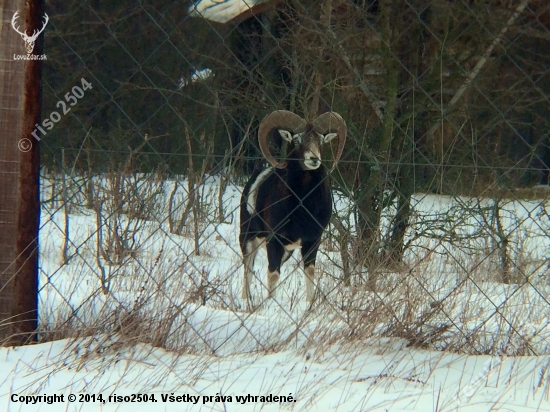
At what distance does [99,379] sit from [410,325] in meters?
1.25

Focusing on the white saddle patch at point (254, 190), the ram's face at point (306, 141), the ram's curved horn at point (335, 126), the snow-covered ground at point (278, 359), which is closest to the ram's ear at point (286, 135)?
the ram's face at point (306, 141)

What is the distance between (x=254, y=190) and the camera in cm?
616

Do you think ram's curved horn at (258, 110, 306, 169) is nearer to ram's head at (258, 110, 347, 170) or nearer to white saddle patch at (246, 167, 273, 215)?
ram's head at (258, 110, 347, 170)

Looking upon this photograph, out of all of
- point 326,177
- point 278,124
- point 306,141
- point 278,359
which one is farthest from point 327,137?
point 278,359

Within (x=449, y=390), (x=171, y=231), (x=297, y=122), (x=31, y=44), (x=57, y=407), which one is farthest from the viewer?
(x=171, y=231)

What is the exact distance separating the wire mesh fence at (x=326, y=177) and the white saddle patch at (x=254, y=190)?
0.90 ft

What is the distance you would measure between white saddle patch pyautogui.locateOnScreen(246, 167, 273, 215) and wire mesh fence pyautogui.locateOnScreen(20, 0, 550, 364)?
275 mm

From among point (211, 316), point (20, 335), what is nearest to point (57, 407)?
point (20, 335)

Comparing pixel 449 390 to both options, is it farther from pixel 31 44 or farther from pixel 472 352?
pixel 31 44

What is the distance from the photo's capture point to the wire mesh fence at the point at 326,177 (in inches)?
107

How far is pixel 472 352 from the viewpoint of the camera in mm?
2639

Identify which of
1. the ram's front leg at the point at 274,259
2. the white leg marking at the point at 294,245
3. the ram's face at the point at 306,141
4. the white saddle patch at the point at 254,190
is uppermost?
the ram's face at the point at 306,141

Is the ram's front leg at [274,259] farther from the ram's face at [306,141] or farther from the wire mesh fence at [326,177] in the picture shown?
the ram's face at [306,141]

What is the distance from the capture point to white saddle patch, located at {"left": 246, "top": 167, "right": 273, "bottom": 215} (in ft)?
20.1
